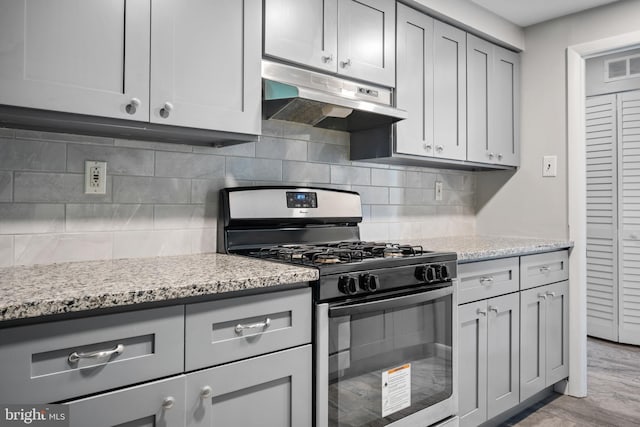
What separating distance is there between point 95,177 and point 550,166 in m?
2.62

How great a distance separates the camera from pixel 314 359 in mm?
1478

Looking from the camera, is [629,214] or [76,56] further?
[629,214]

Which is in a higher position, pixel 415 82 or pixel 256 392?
pixel 415 82

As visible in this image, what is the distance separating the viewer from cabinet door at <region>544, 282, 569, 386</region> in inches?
105

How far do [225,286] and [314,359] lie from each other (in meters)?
0.43

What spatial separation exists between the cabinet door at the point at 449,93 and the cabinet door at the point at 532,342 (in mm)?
890

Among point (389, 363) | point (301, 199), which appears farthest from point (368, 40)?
point (389, 363)

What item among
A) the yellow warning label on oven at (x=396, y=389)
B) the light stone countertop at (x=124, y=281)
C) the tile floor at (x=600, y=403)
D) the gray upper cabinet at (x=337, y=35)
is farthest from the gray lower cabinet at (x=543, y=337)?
the light stone countertop at (x=124, y=281)

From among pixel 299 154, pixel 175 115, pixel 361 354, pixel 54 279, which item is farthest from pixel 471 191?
pixel 54 279

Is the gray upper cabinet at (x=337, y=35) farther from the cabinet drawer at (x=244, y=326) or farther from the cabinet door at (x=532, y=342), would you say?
the cabinet door at (x=532, y=342)

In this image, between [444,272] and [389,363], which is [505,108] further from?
[389,363]

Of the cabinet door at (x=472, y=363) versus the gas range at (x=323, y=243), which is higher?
the gas range at (x=323, y=243)

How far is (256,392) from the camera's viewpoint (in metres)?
1.33

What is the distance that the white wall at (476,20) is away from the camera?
2414 mm
